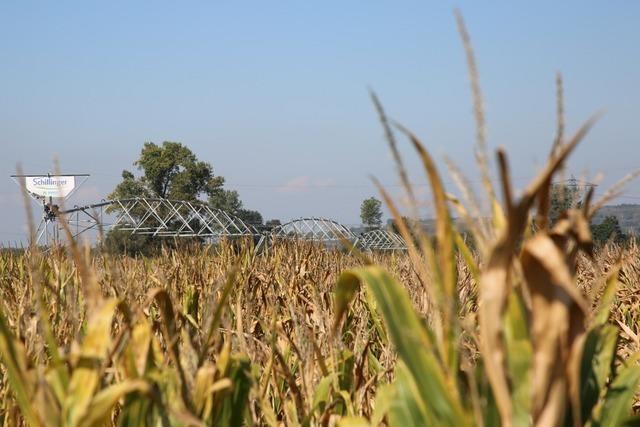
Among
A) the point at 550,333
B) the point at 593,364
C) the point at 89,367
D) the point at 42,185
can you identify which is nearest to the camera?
the point at 550,333

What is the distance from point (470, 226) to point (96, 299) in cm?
65

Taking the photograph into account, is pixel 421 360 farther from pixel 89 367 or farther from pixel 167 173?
pixel 167 173

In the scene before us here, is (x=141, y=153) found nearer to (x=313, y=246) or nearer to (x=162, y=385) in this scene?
(x=313, y=246)

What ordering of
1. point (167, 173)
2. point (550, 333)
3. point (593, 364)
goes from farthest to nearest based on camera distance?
1. point (167, 173)
2. point (593, 364)
3. point (550, 333)

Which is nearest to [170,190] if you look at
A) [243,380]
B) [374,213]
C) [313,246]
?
[374,213]

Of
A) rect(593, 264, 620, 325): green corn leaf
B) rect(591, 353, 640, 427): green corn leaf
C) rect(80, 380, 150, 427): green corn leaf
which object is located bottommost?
rect(591, 353, 640, 427): green corn leaf

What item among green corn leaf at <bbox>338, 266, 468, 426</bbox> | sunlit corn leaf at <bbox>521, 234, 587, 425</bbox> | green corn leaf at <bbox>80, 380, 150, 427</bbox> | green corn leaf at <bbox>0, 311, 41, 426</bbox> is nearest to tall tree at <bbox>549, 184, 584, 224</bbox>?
sunlit corn leaf at <bbox>521, 234, 587, 425</bbox>

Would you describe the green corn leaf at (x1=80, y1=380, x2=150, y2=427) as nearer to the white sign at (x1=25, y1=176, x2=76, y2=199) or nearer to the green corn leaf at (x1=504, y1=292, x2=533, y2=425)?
the green corn leaf at (x1=504, y1=292, x2=533, y2=425)

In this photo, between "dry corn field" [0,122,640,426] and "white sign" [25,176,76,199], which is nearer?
"dry corn field" [0,122,640,426]

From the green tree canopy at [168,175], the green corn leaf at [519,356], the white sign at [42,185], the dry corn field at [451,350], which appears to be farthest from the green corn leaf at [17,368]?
the green tree canopy at [168,175]

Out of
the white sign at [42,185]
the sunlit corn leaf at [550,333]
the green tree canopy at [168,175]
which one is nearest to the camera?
the sunlit corn leaf at [550,333]

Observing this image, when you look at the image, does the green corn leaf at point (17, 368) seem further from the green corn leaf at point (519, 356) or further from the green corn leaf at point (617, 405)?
the green corn leaf at point (617, 405)

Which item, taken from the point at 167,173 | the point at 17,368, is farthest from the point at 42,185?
the point at 17,368

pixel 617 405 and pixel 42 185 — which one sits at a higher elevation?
pixel 42 185
